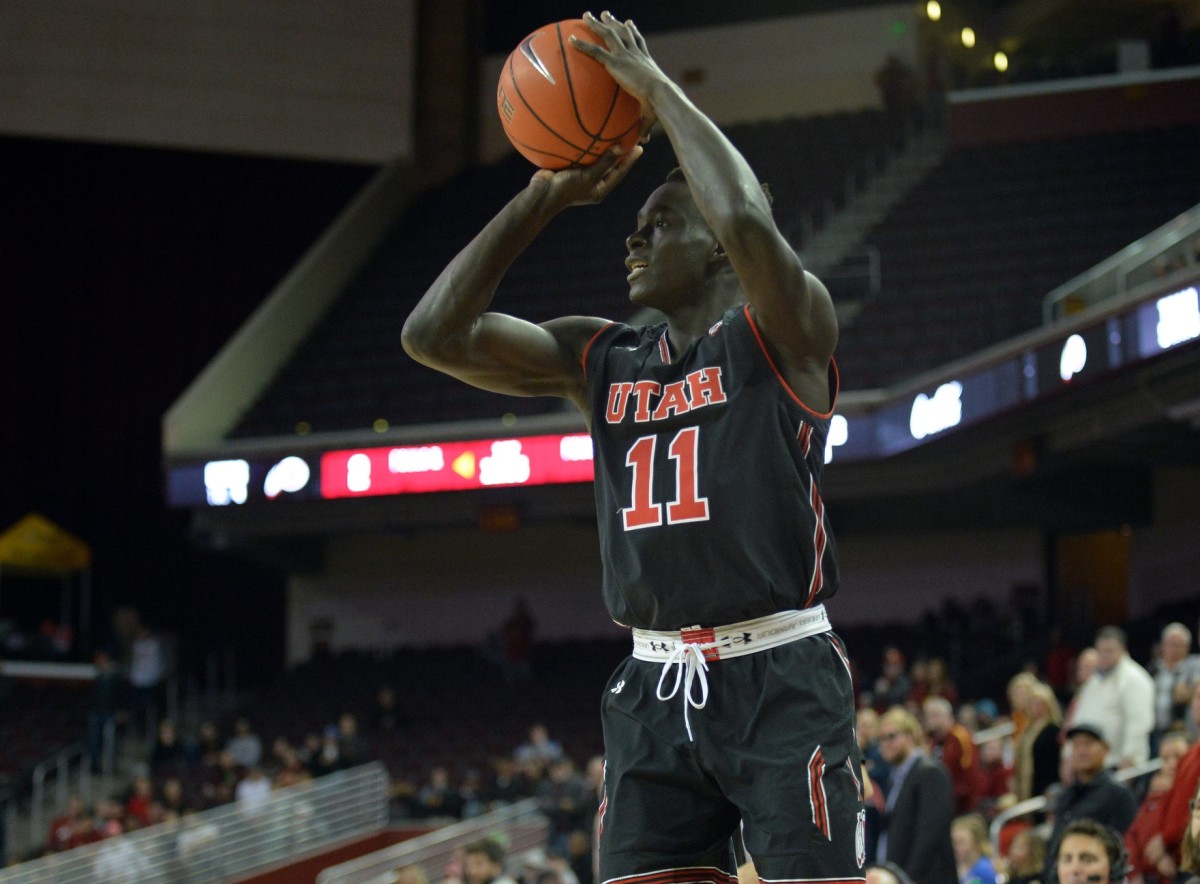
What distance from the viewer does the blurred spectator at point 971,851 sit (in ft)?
23.4

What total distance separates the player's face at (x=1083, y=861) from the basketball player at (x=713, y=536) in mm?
2286

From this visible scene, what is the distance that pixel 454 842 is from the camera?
12.2 meters

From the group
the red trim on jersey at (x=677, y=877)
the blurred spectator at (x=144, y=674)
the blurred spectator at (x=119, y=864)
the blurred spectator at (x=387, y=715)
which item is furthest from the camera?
the blurred spectator at (x=144, y=674)

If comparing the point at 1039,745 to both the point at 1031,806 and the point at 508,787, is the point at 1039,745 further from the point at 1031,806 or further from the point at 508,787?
the point at 508,787

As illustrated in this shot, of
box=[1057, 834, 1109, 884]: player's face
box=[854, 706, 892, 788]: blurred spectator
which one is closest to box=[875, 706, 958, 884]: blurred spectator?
box=[854, 706, 892, 788]: blurred spectator

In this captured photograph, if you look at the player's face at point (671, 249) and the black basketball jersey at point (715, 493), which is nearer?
the black basketball jersey at point (715, 493)

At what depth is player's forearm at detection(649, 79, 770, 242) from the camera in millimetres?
2762

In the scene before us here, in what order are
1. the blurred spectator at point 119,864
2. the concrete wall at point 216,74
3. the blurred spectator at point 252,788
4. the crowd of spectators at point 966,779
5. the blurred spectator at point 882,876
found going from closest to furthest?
the blurred spectator at point 882,876, the crowd of spectators at point 966,779, the blurred spectator at point 119,864, the blurred spectator at point 252,788, the concrete wall at point 216,74

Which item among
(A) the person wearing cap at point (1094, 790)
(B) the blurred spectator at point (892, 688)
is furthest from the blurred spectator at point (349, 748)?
(A) the person wearing cap at point (1094, 790)

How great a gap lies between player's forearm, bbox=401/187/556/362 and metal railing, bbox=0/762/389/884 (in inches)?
376

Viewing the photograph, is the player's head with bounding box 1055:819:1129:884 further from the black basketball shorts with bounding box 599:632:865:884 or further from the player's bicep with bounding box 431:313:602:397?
the player's bicep with bounding box 431:313:602:397

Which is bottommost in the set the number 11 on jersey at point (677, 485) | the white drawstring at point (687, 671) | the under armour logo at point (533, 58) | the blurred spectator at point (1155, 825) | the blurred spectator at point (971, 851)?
the blurred spectator at point (971, 851)

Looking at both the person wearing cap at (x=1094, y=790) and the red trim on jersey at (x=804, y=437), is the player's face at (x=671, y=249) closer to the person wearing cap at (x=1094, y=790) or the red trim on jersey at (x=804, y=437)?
the red trim on jersey at (x=804, y=437)

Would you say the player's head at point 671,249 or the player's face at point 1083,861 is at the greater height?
the player's head at point 671,249
